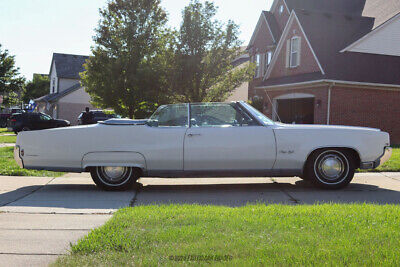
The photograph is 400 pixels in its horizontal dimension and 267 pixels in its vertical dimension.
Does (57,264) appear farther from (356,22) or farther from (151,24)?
(356,22)

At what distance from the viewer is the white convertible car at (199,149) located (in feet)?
21.4

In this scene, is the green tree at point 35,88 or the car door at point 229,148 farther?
the green tree at point 35,88

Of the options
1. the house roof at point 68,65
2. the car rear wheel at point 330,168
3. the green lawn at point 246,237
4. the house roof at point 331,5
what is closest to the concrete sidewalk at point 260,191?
the car rear wheel at point 330,168

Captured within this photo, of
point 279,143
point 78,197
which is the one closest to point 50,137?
point 78,197

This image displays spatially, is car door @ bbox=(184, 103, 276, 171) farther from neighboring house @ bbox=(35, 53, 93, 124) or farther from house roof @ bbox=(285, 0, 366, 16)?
neighboring house @ bbox=(35, 53, 93, 124)

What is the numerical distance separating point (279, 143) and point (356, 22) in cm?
1610

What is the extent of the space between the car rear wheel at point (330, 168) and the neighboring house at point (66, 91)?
3442 cm

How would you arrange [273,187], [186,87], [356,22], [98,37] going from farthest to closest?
[356,22] < [98,37] < [186,87] < [273,187]

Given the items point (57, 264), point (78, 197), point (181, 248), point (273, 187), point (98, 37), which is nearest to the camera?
point (57, 264)

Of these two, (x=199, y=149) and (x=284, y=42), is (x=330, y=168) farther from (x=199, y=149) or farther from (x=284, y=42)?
(x=284, y=42)

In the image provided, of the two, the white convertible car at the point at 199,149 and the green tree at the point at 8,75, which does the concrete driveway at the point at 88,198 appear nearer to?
the white convertible car at the point at 199,149

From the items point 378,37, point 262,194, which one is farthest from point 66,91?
point 262,194

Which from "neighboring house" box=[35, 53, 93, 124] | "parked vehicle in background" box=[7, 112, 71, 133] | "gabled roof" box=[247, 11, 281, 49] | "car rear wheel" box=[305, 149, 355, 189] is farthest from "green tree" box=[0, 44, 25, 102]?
"car rear wheel" box=[305, 149, 355, 189]

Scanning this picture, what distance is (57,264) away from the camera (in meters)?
3.24
